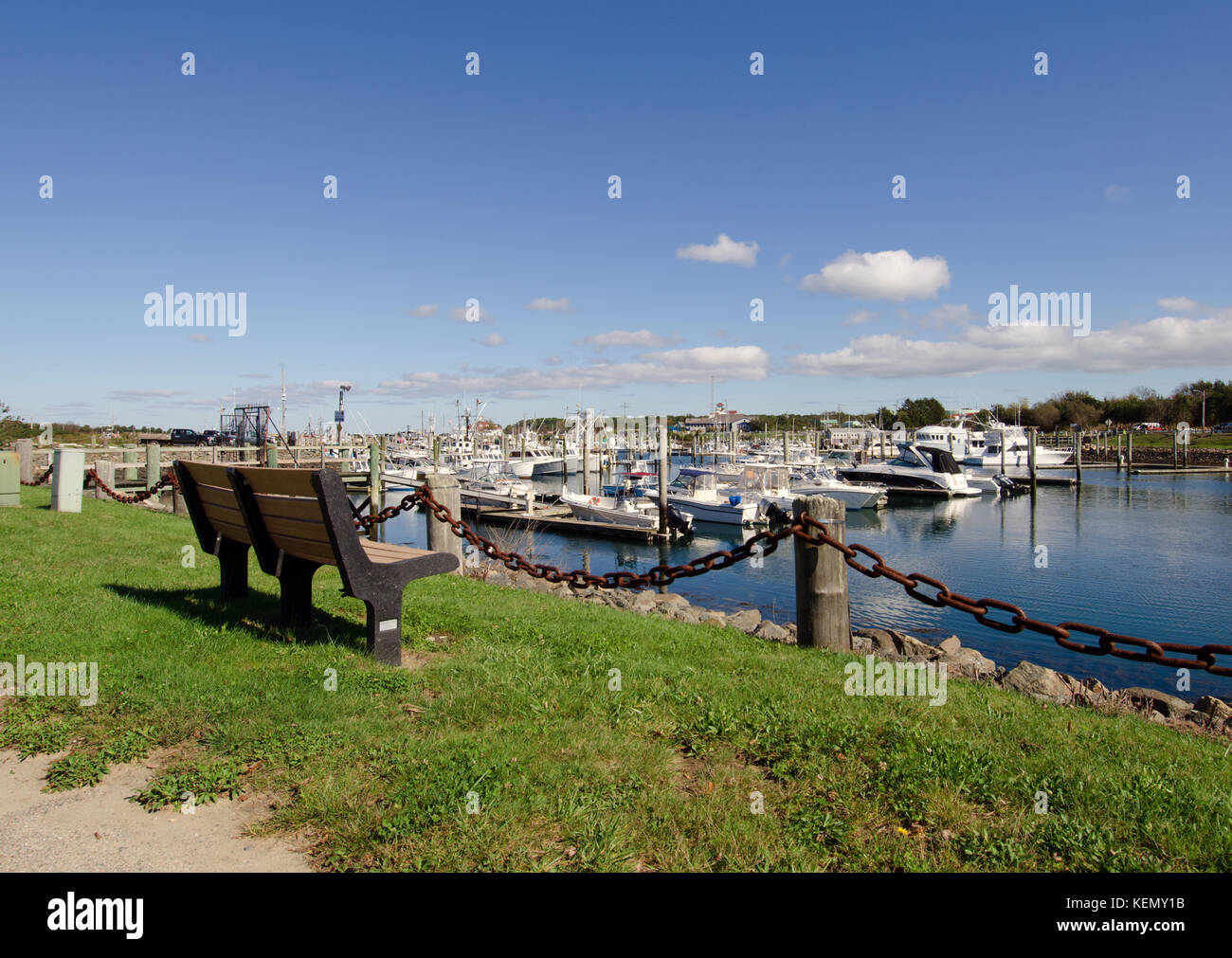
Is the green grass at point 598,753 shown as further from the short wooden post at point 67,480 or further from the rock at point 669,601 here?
the short wooden post at point 67,480

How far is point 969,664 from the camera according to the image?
9789mm

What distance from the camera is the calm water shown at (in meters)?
16.2

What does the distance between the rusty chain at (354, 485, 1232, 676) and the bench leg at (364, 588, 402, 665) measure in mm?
814

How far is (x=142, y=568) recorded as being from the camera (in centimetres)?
726

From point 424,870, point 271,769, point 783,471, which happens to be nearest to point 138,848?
point 271,769

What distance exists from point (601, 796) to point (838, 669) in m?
2.48

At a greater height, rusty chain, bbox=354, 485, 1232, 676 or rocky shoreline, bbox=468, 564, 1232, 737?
rusty chain, bbox=354, 485, 1232, 676

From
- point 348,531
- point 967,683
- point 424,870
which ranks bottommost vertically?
point 967,683

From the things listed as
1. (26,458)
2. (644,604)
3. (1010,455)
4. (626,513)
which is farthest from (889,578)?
(1010,455)

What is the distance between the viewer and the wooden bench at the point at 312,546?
14.0ft

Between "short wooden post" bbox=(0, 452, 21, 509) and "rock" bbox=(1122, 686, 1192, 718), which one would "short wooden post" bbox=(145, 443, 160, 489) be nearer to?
"short wooden post" bbox=(0, 452, 21, 509)

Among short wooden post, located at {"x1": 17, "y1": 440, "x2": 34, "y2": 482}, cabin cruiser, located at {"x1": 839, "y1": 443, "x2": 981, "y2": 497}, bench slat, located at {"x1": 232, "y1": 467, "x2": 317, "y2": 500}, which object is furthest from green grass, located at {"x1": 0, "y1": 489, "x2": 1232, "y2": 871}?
cabin cruiser, located at {"x1": 839, "y1": 443, "x2": 981, "y2": 497}
